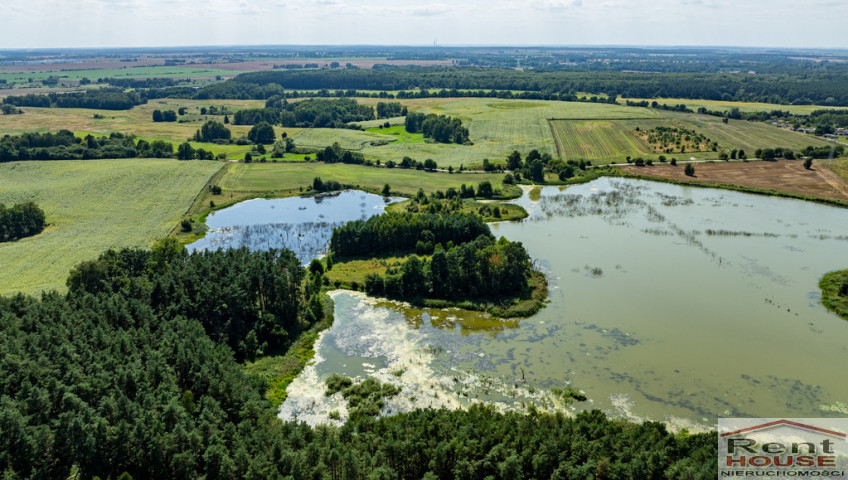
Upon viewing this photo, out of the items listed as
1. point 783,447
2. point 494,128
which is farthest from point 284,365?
point 494,128

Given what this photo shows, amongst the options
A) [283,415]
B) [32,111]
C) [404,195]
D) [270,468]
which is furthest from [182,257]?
[32,111]

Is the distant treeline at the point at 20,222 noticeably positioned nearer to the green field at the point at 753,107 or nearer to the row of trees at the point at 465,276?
the row of trees at the point at 465,276

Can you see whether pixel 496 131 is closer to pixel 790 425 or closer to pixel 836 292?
pixel 836 292

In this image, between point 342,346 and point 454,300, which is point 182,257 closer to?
point 342,346

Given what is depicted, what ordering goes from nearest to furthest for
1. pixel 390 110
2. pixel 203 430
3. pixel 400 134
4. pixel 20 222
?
pixel 203 430 → pixel 20 222 → pixel 400 134 → pixel 390 110

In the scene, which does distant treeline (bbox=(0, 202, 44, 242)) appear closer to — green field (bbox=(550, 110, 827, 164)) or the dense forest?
the dense forest

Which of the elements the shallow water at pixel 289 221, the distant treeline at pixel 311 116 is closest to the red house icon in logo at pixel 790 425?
the shallow water at pixel 289 221
